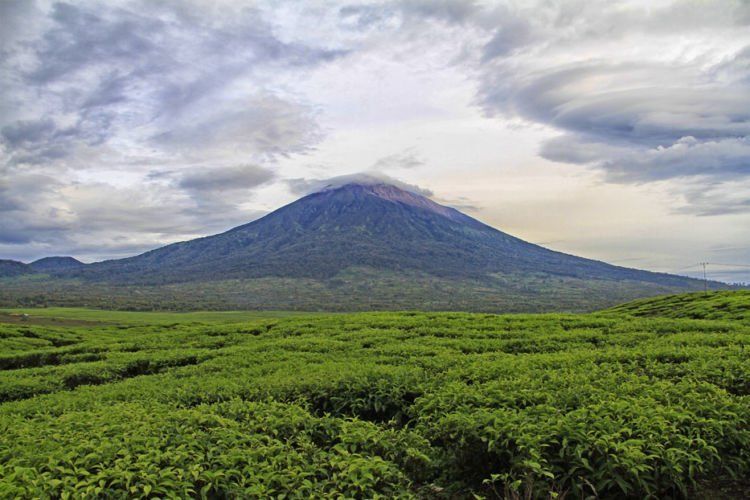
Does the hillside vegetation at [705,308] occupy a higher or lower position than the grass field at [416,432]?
higher

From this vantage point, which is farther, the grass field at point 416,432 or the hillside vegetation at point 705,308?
the hillside vegetation at point 705,308

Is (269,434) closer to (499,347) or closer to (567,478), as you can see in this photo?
(567,478)

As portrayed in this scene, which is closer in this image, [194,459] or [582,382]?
[194,459]

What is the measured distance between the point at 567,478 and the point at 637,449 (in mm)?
790

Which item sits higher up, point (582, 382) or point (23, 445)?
point (582, 382)

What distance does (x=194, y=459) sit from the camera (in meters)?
5.30

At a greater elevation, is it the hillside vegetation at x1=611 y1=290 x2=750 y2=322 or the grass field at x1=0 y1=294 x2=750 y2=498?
the hillside vegetation at x1=611 y1=290 x2=750 y2=322

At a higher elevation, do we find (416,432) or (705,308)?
(705,308)

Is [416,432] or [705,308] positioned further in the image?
[705,308]

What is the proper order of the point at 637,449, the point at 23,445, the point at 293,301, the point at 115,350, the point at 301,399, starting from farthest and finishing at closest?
the point at 293,301 → the point at 115,350 → the point at 301,399 → the point at 23,445 → the point at 637,449

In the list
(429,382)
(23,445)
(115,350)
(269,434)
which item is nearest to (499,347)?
(429,382)

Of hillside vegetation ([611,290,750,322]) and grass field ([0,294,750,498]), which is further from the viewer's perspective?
hillside vegetation ([611,290,750,322])

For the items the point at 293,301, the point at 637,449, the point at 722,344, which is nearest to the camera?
the point at 637,449

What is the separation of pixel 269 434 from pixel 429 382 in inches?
141
